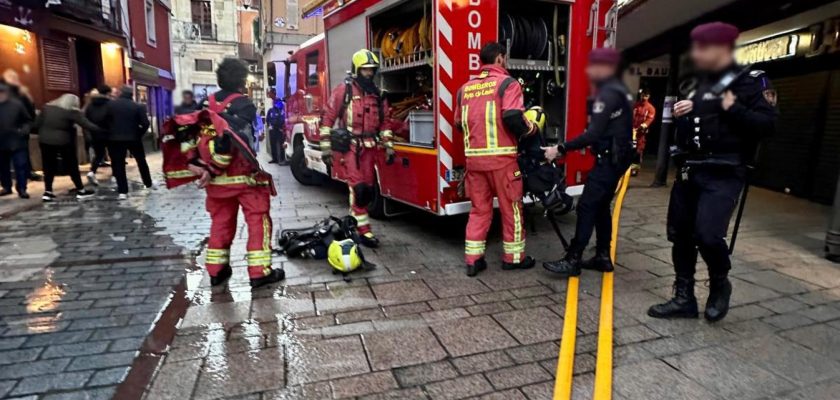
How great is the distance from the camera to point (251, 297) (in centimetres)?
381

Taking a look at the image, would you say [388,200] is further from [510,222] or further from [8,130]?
[8,130]

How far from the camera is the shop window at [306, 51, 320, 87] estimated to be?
25.9ft

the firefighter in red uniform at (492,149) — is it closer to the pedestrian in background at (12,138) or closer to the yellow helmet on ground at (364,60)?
the yellow helmet on ground at (364,60)

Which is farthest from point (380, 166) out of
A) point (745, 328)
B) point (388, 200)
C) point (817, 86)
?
point (817, 86)

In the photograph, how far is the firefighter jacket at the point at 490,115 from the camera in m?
3.95

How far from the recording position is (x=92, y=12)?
11828 mm

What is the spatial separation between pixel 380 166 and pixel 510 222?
212 centimetres

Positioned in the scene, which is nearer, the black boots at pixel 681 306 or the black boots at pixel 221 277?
the black boots at pixel 681 306

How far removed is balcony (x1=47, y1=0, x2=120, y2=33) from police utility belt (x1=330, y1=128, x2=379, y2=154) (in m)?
8.91

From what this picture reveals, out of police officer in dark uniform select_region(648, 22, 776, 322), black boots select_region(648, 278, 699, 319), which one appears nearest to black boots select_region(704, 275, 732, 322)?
police officer in dark uniform select_region(648, 22, 776, 322)

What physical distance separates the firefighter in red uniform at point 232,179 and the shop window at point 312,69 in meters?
4.08

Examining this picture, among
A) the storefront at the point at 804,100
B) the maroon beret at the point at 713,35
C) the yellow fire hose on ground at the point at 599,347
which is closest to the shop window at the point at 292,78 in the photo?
the yellow fire hose on ground at the point at 599,347

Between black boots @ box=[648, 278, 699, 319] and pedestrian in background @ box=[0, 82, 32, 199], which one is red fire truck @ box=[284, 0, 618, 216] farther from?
pedestrian in background @ box=[0, 82, 32, 199]

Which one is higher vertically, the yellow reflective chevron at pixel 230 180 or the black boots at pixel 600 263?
the yellow reflective chevron at pixel 230 180
